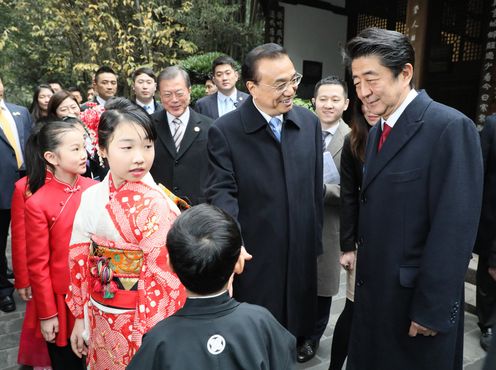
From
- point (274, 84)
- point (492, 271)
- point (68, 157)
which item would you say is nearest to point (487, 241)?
point (492, 271)

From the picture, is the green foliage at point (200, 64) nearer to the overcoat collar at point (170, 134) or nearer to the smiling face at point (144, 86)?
the smiling face at point (144, 86)

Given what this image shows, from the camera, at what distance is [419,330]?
2.01 m

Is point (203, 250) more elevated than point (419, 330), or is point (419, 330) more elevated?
point (203, 250)

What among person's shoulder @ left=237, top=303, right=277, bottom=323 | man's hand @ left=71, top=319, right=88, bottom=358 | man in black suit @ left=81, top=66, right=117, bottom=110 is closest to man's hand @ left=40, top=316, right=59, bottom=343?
man's hand @ left=71, top=319, right=88, bottom=358

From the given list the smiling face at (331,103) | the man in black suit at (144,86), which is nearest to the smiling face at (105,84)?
the man in black suit at (144,86)

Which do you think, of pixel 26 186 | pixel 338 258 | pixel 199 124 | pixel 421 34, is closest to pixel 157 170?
pixel 199 124

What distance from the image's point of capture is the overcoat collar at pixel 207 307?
146cm

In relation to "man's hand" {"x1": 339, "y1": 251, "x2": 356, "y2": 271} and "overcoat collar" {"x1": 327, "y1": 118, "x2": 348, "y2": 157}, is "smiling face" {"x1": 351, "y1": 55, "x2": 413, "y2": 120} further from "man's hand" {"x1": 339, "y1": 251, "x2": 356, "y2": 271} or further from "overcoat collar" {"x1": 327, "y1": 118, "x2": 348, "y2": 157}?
"overcoat collar" {"x1": 327, "y1": 118, "x2": 348, "y2": 157}

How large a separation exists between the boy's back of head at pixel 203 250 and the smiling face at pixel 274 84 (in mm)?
1230

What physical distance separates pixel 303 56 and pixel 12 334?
7718 millimetres

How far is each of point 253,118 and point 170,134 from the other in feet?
5.76

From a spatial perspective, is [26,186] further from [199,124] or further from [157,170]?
[199,124]

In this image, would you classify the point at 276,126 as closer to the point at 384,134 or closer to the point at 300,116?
the point at 300,116

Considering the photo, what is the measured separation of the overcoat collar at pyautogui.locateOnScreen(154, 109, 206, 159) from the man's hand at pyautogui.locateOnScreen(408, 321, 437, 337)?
2.72 m
